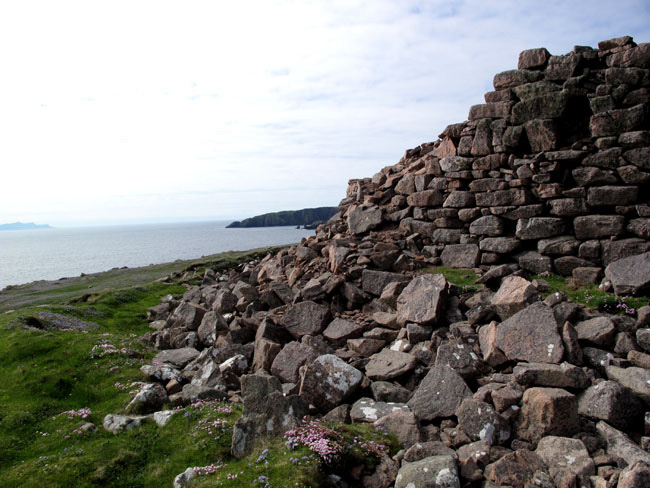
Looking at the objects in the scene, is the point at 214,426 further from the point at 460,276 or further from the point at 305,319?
the point at 460,276

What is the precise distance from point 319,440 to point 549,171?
13338 millimetres

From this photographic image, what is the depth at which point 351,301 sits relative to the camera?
653 inches

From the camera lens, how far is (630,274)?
13.2 metres

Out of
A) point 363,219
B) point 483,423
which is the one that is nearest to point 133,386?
point 483,423

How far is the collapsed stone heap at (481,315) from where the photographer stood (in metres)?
9.07

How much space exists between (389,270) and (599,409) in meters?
9.82

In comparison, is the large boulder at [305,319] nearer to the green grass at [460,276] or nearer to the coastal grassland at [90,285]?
the green grass at [460,276]

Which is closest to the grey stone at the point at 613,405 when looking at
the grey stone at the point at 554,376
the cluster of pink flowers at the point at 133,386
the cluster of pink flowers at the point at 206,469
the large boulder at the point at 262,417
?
the grey stone at the point at 554,376

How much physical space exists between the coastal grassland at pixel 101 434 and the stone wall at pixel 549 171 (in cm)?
1054

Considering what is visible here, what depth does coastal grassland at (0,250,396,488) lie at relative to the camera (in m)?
8.75

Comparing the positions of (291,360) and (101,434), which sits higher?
(291,360)

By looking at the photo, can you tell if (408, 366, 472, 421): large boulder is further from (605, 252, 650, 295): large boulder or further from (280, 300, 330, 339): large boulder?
(605, 252, 650, 295): large boulder

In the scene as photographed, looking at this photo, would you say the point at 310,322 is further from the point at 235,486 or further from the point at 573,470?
the point at 573,470

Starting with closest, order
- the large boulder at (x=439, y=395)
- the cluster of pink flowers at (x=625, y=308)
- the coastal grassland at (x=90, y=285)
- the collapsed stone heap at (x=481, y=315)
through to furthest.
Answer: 1. the collapsed stone heap at (x=481, y=315)
2. the large boulder at (x=439, y=395)
3. the cluster of pink flowers at (x=625, y=308)
4. the coastal grassland at (x=90, y=285)
